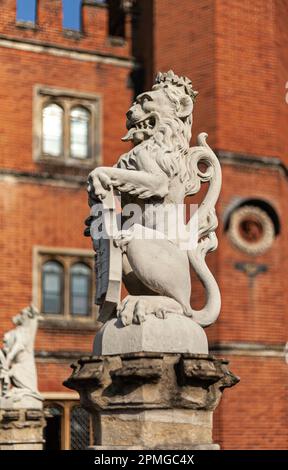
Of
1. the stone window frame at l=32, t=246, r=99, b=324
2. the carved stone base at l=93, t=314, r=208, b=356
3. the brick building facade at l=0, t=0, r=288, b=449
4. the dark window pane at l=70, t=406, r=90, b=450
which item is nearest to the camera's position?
the carved stone base at l=93, t=314, r=208, b=356

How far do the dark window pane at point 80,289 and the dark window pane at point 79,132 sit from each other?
6.82 ft

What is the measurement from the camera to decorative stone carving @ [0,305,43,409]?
1191 cm

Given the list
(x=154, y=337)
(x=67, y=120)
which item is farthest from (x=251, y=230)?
(x=154, y=337)

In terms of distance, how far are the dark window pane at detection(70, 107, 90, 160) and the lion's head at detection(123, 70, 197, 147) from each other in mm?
12261

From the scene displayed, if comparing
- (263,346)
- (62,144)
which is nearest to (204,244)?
(263,346)

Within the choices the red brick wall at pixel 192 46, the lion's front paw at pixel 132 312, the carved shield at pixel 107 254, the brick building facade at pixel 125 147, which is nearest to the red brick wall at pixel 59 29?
the brick building facade at pixel 125 147

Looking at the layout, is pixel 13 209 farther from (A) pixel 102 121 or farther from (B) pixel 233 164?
(B) pixel 233 164

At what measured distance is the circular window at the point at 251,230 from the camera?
50.7 feet

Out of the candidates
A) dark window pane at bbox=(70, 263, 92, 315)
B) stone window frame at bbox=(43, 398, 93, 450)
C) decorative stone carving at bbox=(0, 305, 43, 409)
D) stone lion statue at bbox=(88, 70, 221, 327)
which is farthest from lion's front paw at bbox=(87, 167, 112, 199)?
dark window pane at bbox=(70, 263, 92, 315)

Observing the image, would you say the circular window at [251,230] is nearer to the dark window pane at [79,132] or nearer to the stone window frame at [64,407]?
the dark window pane at [79,132]

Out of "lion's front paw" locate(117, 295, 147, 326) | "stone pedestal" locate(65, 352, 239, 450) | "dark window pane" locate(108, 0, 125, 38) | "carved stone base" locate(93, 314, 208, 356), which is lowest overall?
"stone pedestal" locate(65, 352, 239, 450)

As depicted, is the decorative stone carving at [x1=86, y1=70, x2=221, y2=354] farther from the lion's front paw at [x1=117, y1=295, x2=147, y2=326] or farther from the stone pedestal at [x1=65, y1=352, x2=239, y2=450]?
the stone pedestal at [x1=65, y1=352, x2=239, y2=450]

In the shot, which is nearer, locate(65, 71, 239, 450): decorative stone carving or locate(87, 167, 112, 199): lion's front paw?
locate(65, 71, 239, 450): decorative stone carving
